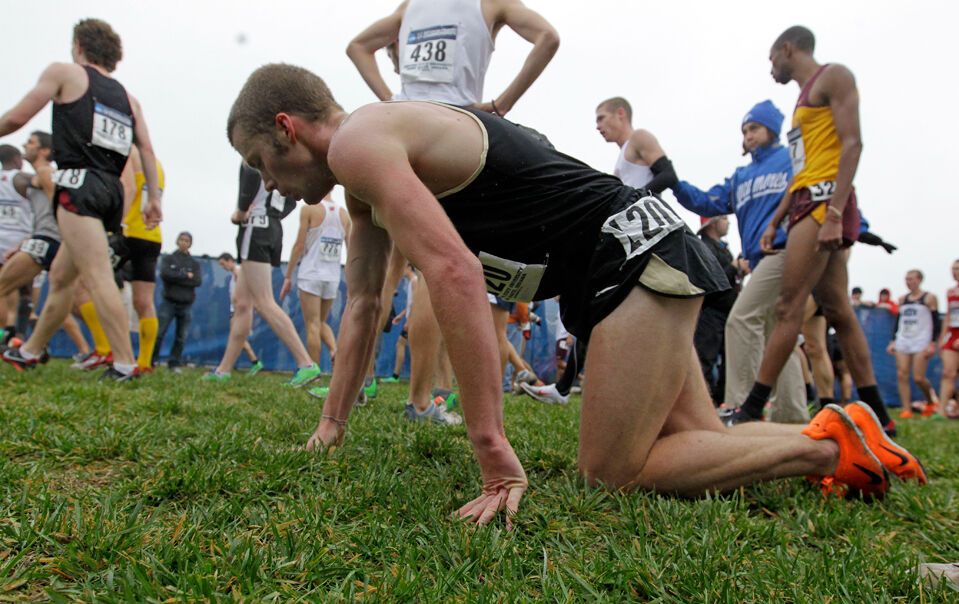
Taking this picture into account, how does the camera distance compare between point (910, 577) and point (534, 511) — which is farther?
point (534, 511)

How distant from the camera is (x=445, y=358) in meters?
4.40

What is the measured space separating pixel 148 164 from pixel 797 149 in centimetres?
494

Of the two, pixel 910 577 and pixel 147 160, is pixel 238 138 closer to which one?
pixel 910 577

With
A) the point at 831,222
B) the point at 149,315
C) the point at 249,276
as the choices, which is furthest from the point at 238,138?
the point at 149,315

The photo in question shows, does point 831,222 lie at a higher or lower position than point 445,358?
higher

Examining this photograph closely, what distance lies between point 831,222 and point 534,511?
2915mm

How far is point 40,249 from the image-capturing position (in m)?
5.67

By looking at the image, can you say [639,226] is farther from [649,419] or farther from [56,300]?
[56,300]

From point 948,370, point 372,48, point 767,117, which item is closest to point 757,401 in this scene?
point 767,117

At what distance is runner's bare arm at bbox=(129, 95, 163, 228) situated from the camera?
501 centimetres

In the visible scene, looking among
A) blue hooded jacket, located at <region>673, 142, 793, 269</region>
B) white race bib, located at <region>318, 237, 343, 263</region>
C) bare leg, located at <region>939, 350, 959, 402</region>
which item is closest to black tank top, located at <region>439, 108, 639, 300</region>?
blue hooded jacket, located at <region>673, 142, 793, 269</region>

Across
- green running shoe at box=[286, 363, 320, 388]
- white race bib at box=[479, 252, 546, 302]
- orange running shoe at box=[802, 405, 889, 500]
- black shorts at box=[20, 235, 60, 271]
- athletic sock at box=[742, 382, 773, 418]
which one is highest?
white race bib at box=[479, 252, 546, 302]

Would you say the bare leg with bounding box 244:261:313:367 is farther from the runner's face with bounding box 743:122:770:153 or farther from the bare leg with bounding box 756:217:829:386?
the runner's face with bounding box 743:122:770:153

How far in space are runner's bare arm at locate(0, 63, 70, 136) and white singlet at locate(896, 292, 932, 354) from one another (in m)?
13.2
